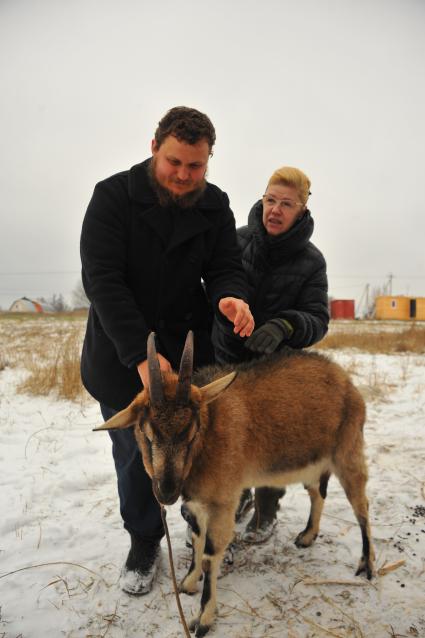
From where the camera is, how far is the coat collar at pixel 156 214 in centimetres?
284

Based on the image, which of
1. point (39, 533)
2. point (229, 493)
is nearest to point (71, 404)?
point (39, 533)

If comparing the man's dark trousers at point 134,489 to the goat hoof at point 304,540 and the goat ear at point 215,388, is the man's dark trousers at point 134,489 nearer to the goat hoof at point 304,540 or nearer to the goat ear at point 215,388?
the goat ear at point 215,388

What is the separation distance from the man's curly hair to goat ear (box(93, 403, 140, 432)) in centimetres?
173

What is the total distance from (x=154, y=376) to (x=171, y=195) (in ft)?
4.38

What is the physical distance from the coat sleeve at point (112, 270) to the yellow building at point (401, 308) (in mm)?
46661

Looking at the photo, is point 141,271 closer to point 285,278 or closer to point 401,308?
point 285,278

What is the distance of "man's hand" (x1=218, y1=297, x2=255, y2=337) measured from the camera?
106 inches

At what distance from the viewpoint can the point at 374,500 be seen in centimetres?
425

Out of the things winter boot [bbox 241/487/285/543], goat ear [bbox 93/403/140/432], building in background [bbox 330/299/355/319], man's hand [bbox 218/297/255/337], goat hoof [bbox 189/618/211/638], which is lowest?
building in background [bbox 330/299/355/319]

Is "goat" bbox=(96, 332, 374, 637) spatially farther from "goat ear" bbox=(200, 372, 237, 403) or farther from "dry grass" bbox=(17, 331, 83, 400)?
"dry grass" bbox=(17, 331, 83, 400)

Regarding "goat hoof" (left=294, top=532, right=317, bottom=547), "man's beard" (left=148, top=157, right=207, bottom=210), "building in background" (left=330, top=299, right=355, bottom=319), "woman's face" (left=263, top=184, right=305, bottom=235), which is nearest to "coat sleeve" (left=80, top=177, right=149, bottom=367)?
"man's beard" (left=148, top=157, right=207, bottom=210)

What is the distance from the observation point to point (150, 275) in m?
2.94

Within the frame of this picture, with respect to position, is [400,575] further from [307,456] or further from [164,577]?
[164,577]

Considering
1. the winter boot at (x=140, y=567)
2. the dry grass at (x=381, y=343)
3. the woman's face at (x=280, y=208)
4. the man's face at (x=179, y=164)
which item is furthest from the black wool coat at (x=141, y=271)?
the dry grass at (x=381, y=343)
